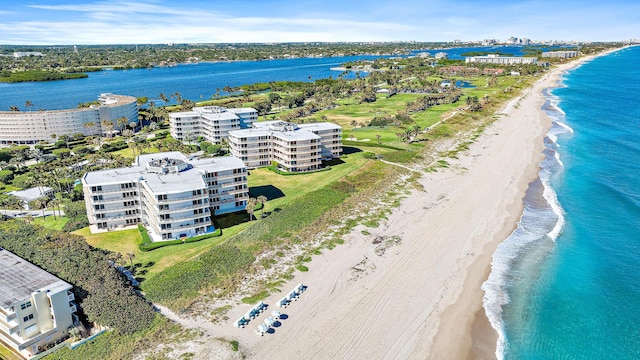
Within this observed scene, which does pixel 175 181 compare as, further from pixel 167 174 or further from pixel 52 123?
pixel 52 123

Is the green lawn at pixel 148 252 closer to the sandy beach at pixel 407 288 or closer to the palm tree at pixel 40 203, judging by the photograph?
the palm tree at pixel 40 203

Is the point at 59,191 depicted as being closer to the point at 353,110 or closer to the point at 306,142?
the point at 306,142

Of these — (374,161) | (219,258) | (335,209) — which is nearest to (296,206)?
(335,209)

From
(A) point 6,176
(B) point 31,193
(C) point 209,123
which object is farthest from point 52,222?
(C) point 209,123

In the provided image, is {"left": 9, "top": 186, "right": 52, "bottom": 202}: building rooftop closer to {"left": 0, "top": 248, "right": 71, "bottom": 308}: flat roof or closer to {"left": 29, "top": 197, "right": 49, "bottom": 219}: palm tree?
{"left": 29, "top": 197, "right": 49, "bottom": 219}: palm tree

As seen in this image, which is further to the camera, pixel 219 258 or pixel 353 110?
pixel 353 110
